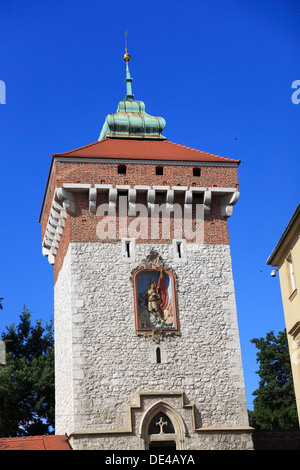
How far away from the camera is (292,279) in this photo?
22.8 meters

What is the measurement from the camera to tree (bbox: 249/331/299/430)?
33184 millimetres

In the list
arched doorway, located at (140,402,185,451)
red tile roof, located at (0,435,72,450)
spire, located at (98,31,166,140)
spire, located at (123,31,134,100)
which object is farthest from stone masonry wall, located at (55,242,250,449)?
spire, located at (123,31,134,100)

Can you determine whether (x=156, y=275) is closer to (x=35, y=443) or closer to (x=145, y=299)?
(x=145, y=299)

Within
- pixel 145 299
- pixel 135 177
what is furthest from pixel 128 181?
pixel 145 299

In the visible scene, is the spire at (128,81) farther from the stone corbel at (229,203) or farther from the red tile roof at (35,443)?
the red tile roof at (35,443)

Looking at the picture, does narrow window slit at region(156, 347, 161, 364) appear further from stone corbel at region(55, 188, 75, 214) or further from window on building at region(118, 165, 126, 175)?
window on building at region(118, 165, 126, 175)

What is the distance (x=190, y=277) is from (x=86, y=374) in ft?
13.4

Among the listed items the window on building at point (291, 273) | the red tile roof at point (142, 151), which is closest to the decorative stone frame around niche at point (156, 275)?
the red tile roof at point (142, 151)

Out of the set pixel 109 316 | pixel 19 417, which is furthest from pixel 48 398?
pixel 109 316

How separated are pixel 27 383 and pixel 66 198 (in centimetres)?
1057

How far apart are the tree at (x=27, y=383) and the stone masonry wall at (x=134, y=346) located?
20.0 feet

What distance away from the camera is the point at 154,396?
23234mm

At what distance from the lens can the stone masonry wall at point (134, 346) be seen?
23109 mm

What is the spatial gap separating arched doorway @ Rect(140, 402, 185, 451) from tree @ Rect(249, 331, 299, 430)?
10507 mm
